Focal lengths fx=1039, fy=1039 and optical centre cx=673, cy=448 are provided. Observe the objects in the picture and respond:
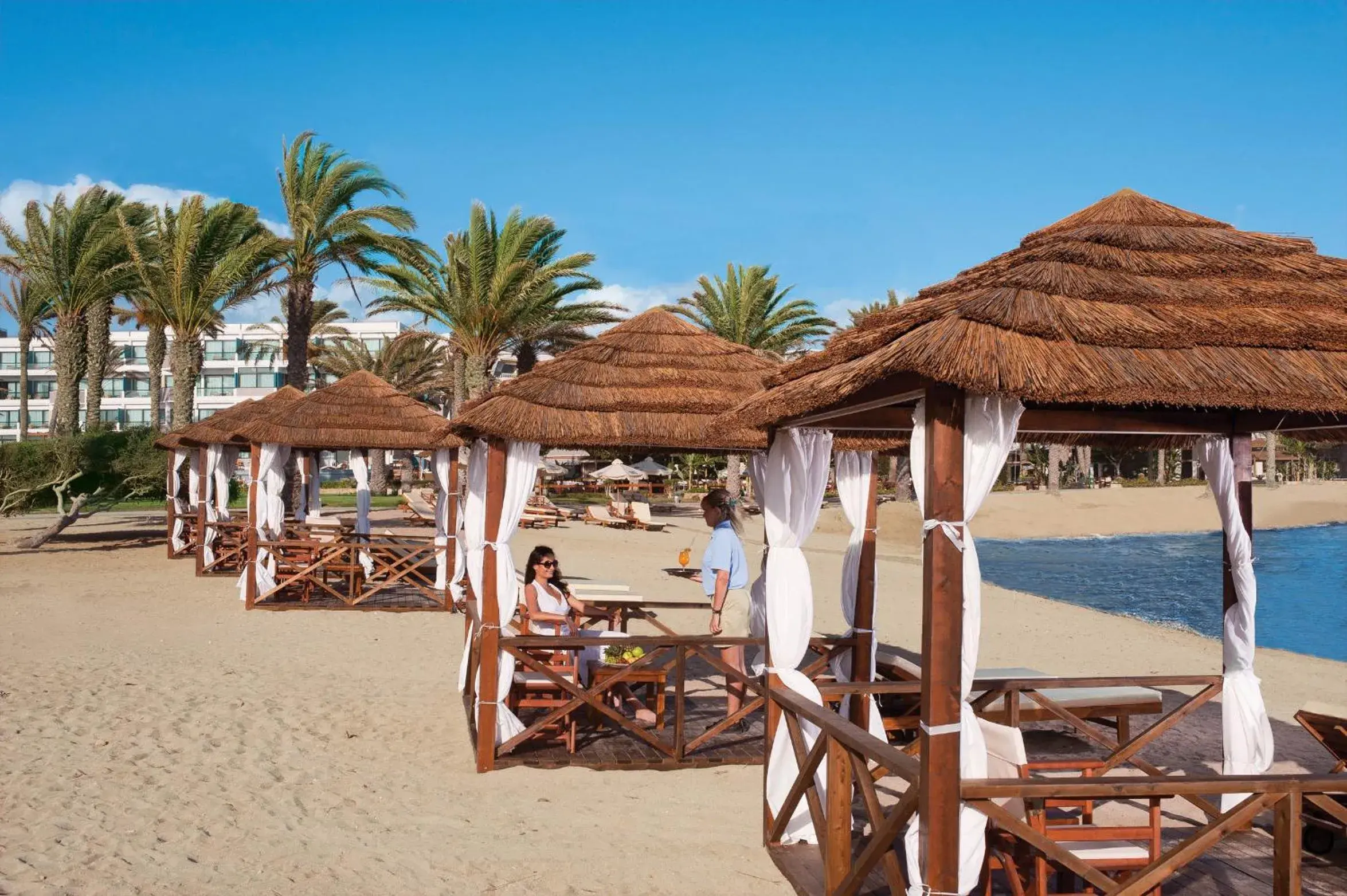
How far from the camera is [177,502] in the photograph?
22.6m

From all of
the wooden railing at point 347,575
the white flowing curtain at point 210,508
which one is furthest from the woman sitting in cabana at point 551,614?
the white flowing curtain at point 210,508

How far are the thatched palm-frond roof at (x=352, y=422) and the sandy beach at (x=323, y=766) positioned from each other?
2.59 meters

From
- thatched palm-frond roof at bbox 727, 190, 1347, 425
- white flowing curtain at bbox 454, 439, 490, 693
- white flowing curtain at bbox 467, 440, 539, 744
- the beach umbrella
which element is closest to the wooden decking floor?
thatched palm-frond roof at bbox 727, 190, 1347, 425

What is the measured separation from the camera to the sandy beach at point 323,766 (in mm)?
5555

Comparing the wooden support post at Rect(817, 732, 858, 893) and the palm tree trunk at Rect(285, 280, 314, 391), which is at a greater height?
the palm tree trunk at Rect(285, 280, 314, 391)

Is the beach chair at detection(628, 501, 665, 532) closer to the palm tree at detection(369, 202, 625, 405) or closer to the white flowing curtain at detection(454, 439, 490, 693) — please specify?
the palm tree at detection(369, 202, 625, 405)

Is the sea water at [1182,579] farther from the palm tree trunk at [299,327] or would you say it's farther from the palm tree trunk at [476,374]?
the palm tree trunk at [299,327]

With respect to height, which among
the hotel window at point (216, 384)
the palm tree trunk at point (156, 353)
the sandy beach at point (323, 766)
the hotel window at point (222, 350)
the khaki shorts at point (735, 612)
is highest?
the hotel window at point (222, 350)

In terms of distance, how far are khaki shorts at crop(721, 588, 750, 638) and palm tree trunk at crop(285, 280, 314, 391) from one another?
55.9 feet

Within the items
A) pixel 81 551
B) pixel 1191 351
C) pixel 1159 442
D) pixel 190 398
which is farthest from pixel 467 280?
pixel 1191 351

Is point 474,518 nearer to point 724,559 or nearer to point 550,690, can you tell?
point 550,690

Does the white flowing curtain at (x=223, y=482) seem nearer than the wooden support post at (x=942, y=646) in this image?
No

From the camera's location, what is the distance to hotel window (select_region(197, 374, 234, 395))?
73625 mm

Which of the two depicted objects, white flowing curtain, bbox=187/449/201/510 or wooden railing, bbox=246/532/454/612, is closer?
wooden railing, bbox=246/532/454/612
